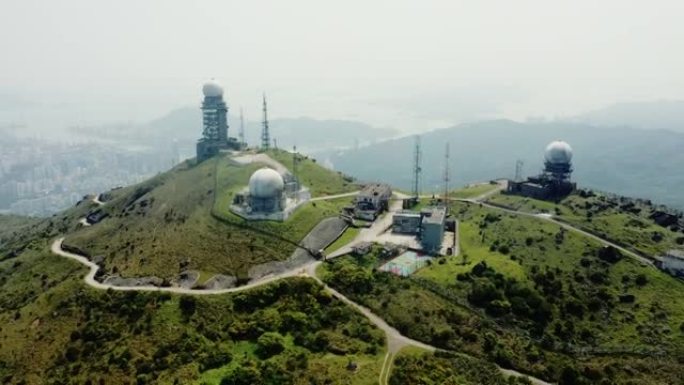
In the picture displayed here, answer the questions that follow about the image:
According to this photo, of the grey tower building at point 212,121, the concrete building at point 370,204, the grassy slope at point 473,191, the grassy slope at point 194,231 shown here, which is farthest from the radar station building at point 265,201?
the grey tower building at point 212,121

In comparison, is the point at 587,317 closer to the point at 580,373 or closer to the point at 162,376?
the point at 580,373

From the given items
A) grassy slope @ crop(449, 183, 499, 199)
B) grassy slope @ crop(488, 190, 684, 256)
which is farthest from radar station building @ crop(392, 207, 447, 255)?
grassy slope @ crop(449, 183, 499, 199)

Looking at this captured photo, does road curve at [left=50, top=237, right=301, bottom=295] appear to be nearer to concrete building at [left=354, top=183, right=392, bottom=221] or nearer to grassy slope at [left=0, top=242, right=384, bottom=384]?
grassy slope at [left=0, top=242, right=384, bottom=384]

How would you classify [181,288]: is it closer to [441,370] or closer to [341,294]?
[341,294]

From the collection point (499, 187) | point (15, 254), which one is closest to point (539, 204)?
point (499, 187)

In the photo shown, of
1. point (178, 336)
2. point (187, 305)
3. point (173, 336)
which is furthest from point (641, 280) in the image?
point (173, 336)
